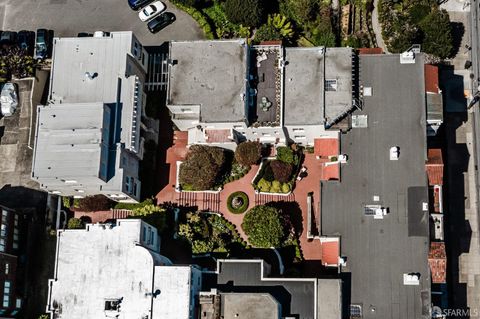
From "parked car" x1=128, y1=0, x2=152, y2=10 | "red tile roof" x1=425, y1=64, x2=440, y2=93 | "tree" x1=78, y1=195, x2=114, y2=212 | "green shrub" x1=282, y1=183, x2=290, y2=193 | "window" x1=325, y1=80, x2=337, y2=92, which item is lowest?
"tree" x1=78, y1=195, x2=114, y2=212

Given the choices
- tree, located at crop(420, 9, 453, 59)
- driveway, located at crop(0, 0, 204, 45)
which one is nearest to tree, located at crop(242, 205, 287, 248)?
driveway, located at crop(0, 0, 204, 45)

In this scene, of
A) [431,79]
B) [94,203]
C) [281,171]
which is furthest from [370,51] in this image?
[94,203]

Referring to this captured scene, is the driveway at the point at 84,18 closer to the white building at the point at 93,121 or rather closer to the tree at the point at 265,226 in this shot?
the white building at the point at 93,121

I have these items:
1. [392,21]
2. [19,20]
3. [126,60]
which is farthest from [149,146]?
[392,21]

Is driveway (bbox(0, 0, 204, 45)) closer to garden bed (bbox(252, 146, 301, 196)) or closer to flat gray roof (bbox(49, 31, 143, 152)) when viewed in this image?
flat gray roof (bbox(49, 31, 143, 152))

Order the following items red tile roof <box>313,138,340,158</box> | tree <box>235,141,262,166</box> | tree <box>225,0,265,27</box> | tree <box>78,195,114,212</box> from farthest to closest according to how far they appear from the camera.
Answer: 1. tree <box>225,0,265,27</box>
2. tree <box>78,195,114,212</box>
3. tree <box>235,141,262,166</box>
4. red tile roof <box>313,138,340,158</box>

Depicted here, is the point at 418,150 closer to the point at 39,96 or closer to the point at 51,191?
the point at 51,191

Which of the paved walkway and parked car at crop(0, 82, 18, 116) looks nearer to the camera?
the paved walkway

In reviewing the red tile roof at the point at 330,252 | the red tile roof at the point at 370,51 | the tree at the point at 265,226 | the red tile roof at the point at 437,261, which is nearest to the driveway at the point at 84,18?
the red tile roof at the point at 370,51
